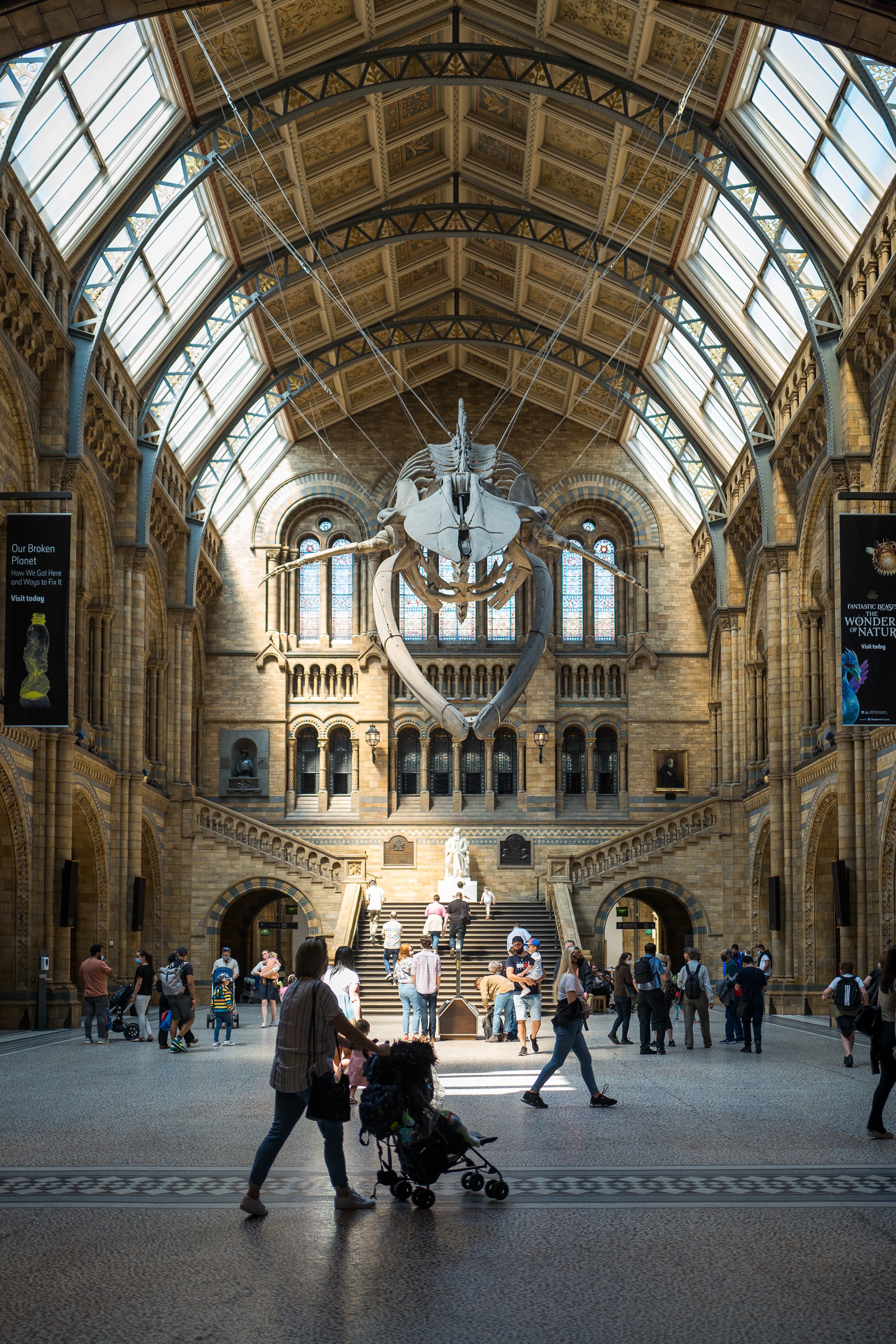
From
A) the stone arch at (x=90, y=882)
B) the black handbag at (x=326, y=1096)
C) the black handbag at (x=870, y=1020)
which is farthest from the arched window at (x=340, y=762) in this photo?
the black handbag at (x=326, y=1096)

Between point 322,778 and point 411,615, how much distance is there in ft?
17.9

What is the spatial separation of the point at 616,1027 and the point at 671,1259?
14.9 m

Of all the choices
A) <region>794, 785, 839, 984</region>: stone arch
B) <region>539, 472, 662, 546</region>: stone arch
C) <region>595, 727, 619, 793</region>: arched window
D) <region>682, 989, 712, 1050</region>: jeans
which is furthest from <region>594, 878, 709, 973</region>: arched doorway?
<region>682, 989, 712, 1050</region>: jeans

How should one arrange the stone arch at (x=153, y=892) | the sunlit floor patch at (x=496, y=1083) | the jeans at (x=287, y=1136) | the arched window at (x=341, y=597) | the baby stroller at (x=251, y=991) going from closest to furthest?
the jeans at (x=287, y=1136) → the sunlit floor patch at (x=496, y=1083) → the stone arch at (x=153, y=892) → the baby stroller at (x=251, y=991) → the arched window at (x=341, y=597)

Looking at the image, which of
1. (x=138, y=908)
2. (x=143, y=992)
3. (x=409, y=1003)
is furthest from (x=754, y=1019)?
(x=138, y=908)

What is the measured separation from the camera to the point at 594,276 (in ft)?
106

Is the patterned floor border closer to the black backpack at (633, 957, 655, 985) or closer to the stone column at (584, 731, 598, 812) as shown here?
the black backpack at (633, 957, 655, 985)

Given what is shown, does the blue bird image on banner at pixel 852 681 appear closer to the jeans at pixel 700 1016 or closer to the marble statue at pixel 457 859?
the jeans at pixel 700 1016

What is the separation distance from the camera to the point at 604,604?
42406 mm

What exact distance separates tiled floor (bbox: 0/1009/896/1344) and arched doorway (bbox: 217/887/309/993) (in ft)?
85.7

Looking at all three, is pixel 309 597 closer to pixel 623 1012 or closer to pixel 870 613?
pixel 623 1012

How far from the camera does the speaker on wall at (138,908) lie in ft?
→ 97.6

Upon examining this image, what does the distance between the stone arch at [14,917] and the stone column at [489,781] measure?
755 inches

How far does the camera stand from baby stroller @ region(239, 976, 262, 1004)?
36.9 metres
